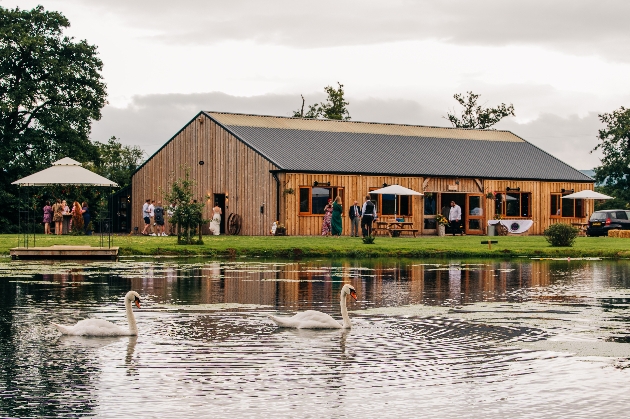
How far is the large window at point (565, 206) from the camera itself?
62.8 m

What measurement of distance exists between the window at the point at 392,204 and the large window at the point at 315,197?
2.38 m

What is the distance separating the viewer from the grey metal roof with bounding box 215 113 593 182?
55.3m

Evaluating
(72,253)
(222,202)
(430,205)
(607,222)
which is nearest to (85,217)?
(222,202)

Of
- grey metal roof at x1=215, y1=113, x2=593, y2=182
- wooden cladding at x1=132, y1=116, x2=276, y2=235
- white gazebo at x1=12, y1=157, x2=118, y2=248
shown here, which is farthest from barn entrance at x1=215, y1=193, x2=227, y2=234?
white gazebo at x1=12, y1=157, x2=118, y2=248

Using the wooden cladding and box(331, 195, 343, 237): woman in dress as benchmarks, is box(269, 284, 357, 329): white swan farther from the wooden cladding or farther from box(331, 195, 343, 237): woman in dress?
the wooden cladding

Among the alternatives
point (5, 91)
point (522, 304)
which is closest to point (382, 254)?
point (522, 304)

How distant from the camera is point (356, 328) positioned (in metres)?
15.6

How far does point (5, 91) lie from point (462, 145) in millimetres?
27965

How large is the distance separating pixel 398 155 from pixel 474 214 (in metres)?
5.56

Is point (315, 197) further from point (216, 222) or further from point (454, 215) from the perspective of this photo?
point (454, 215)

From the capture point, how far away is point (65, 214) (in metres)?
51.6

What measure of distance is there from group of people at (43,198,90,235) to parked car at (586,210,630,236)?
90.2 ft

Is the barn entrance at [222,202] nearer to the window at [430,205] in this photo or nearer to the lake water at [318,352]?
the window at [430,205]

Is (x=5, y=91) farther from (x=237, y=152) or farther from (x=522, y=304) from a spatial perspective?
(x=522, y=304)
